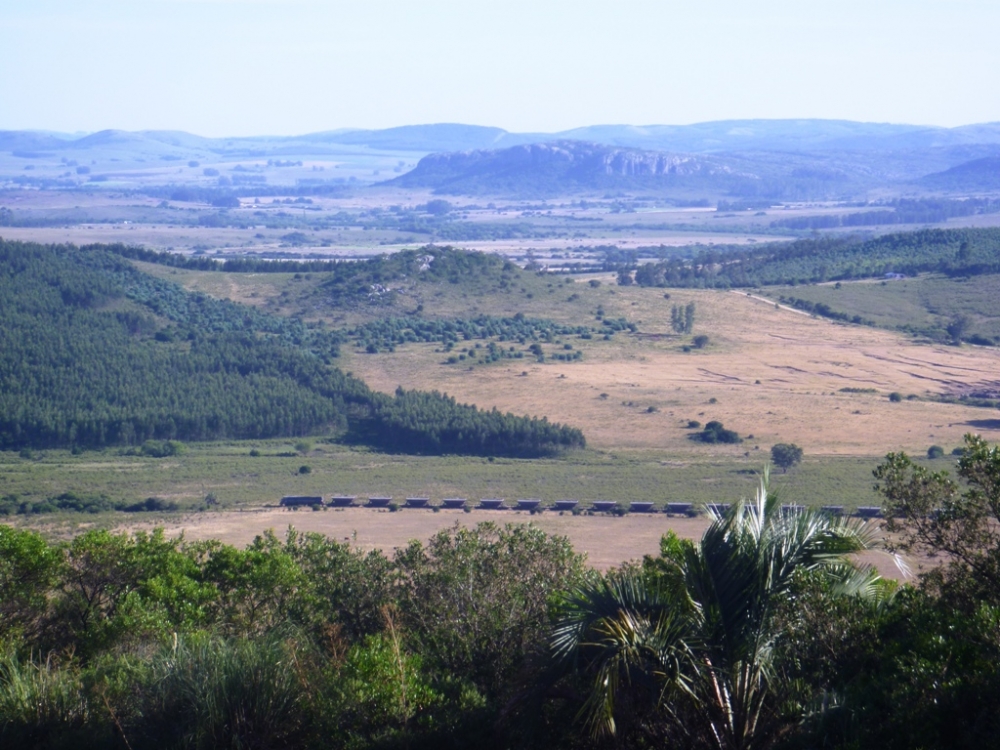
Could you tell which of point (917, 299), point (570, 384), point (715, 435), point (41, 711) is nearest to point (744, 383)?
point (570, 384)

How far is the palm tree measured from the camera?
7.59m

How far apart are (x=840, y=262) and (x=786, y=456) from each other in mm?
Result: 51393

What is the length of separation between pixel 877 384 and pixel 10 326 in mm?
35358

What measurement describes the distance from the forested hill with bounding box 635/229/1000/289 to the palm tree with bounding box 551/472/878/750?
6673 centimetres

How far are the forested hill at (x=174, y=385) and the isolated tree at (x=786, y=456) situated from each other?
682 centimetres

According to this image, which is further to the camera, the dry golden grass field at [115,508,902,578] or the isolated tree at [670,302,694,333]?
the isolated tree at [670,302,694,333]

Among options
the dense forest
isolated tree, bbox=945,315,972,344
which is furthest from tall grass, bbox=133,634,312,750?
isolated tree, bbox=945,315,972,344

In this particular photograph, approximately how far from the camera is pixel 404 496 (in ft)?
107

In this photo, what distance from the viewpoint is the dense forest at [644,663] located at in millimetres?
7441

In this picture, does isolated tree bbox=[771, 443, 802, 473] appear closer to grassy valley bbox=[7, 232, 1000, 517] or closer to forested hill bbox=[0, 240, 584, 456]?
grassy valley bbox=[7, 232, 1000, 517]

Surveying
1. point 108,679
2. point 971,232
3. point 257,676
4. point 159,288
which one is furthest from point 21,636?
point 971,232

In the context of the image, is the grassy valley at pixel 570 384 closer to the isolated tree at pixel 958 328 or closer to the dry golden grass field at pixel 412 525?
the dry golden grass field at pixel 412 525

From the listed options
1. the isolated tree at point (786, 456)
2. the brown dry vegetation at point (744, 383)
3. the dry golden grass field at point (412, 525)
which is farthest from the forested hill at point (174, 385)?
the dry golden grass field at point (412, 525)

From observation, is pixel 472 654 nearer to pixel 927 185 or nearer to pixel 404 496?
pixel 404 496
